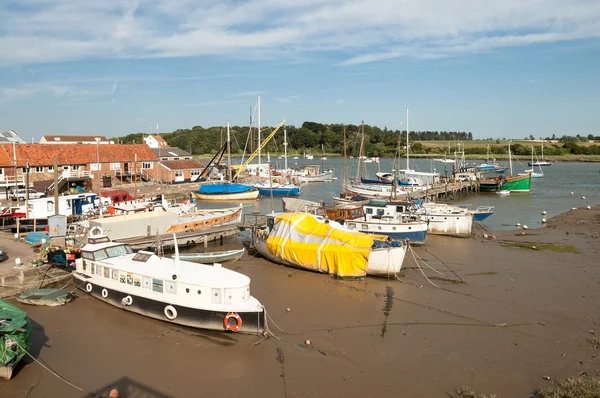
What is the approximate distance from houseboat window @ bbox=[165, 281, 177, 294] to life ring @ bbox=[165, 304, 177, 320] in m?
0.52

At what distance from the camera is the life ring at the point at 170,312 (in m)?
17.0

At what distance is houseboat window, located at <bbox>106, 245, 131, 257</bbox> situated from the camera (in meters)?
20.1

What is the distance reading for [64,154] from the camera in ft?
192

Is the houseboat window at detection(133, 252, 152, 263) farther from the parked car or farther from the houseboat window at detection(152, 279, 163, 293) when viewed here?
the parked car

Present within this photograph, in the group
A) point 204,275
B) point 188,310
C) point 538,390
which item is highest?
point 204,275

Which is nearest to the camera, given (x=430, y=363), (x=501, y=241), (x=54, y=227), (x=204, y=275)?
(x=430, y=363)

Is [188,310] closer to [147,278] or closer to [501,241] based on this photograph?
[147,278]

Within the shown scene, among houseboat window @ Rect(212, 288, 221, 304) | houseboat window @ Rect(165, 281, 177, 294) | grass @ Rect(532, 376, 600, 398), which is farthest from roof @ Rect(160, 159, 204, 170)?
grass @ Rect(532, 376, 600, 398)

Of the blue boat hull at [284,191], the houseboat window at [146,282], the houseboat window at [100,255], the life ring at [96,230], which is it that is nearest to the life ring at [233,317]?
the houseboat window at [146,282]

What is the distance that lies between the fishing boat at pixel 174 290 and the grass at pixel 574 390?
8.87m

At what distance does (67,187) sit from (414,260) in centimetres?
4013

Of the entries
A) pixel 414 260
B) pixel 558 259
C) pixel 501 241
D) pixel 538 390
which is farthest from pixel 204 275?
pixel 501 241

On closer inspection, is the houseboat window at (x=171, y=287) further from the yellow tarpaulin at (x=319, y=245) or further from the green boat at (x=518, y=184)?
the green boat at (x=518, y=184)

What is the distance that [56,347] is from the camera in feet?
51.6
